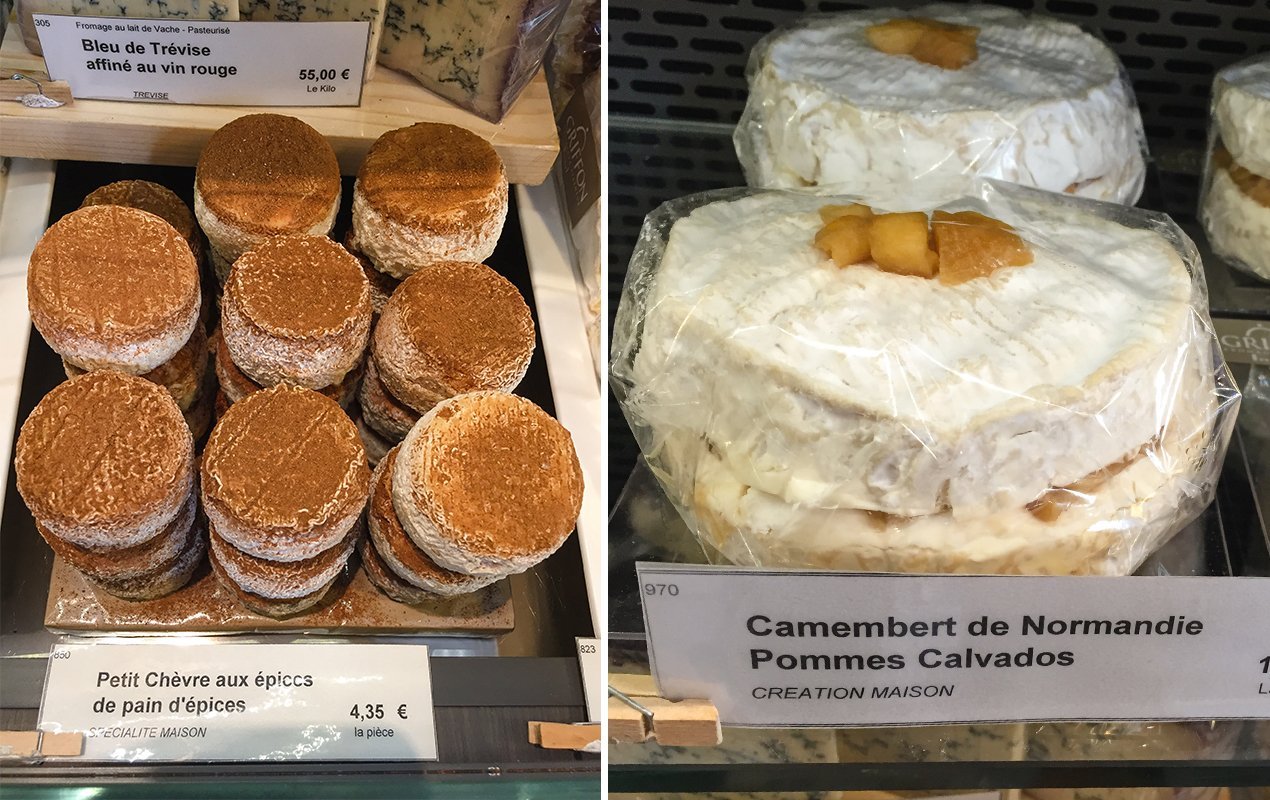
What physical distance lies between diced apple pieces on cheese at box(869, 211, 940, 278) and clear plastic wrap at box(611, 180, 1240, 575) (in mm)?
11

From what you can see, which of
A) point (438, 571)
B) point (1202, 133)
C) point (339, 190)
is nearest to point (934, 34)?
point (1202, 133)

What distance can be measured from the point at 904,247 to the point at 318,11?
92 cm

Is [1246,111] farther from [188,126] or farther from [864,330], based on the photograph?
[188,126]

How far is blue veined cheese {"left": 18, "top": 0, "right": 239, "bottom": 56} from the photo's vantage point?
1.36 m

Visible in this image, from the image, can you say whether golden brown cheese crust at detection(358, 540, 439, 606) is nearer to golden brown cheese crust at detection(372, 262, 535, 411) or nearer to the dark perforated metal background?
golden brown cheese crust at detection(372, 262, 535, 411)

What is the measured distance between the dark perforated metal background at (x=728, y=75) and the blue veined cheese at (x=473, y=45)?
0.70 feet

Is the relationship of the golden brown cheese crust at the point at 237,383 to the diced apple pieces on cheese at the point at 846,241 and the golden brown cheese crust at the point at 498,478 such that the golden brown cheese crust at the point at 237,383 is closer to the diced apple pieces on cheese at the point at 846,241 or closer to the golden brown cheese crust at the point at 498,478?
the golden brown cheese crust at the point at 498,478

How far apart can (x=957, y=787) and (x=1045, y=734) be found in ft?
0.32

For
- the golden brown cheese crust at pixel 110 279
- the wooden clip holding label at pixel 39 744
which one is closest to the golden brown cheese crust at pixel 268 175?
the golden brown cheese crust at pixel 110 279

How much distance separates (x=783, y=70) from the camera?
132 centimetres

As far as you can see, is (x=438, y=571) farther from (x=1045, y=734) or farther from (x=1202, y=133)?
(x=1202, y=133)

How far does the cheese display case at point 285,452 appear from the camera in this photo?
1.04m

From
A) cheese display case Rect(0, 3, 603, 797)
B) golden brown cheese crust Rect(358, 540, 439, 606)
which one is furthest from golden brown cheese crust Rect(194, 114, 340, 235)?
golden brown cheese crust Rect(358, 540, 439, 606)

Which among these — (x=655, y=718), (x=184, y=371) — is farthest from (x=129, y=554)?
(x=655, y=718)
